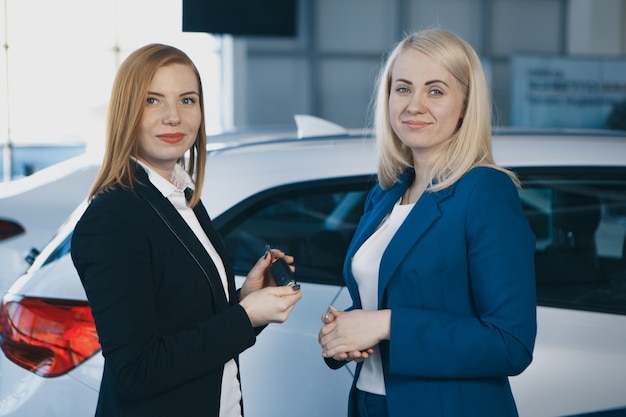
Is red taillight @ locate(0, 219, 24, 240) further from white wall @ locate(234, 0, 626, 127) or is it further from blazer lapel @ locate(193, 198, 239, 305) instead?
white wall @ locate(234, 0, 626, 127)

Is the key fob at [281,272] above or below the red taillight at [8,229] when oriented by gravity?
above

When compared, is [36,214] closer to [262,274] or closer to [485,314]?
[262,274]

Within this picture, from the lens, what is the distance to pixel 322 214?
2.11 m

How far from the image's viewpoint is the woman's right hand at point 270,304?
138 cm

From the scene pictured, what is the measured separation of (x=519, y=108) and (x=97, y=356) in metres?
10.5

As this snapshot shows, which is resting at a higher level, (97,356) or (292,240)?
(292,240)

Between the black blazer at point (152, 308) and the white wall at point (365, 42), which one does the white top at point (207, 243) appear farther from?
the white wall at point (365, 42)

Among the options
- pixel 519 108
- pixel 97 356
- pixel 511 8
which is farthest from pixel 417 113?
pixel 511 8

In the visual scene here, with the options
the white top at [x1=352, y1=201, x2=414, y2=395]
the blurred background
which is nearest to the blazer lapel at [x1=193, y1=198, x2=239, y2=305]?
the white top at [x1=352, y1=201, x2=414, y2=395]

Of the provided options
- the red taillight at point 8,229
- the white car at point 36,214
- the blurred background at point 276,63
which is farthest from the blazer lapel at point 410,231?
the blurred background at point 276,63

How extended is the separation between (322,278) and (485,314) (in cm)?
68

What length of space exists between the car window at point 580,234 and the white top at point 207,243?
867mm

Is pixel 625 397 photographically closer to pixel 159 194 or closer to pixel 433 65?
pixel 433 65

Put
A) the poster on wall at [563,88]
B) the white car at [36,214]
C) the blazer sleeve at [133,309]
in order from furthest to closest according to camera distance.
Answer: the poster on wall at [563,88]
the white car at [36,214]
the blazer sleeve at [133,309]
